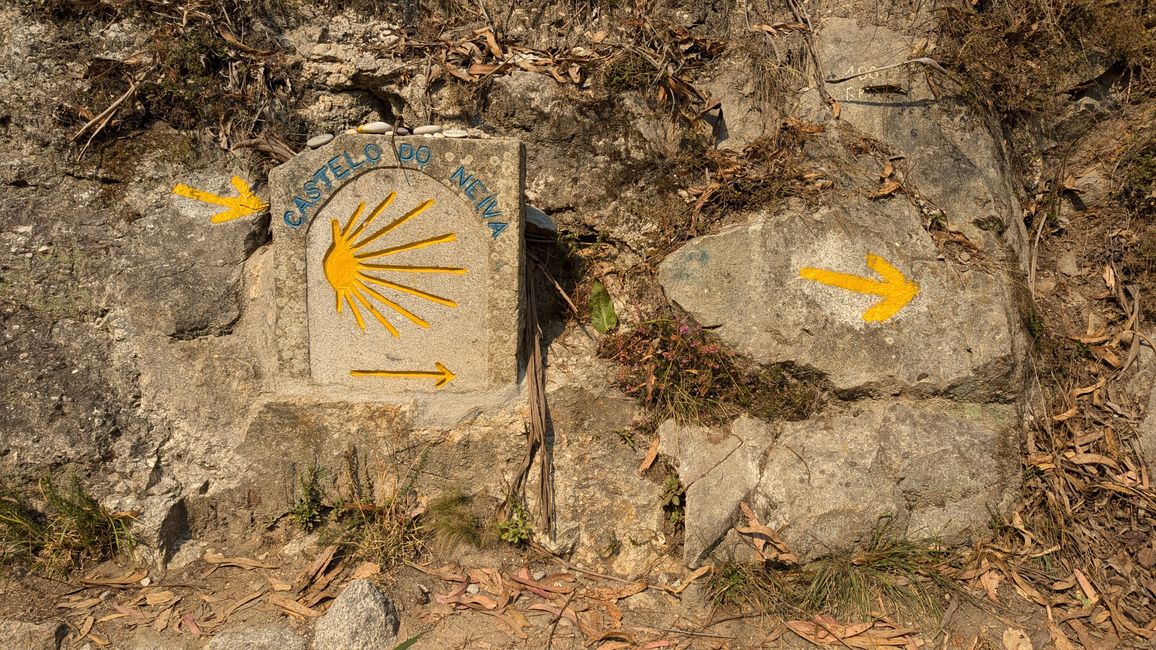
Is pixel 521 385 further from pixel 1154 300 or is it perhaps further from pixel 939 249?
pixel 1154 300

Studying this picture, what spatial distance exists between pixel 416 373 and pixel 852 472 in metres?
2.14

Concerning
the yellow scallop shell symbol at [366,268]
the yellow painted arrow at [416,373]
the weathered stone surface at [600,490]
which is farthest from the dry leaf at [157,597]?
the weathered stone surface at [600,490]

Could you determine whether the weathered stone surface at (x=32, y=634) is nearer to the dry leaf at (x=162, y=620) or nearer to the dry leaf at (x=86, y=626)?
the dry leaf at (x=86, y=626)

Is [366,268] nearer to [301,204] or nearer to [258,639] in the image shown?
[301,204]

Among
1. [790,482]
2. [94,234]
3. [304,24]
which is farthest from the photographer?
[304,24]

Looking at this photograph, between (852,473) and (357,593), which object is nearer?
(357,593)

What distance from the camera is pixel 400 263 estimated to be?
141 inches

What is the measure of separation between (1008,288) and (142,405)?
14.5ft

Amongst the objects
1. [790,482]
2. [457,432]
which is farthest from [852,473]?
[457,432]

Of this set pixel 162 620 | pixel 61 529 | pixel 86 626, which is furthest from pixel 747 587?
pixel 61 529

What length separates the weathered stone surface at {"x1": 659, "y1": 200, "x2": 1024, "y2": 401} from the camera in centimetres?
372

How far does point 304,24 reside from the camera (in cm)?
424

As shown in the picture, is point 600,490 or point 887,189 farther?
point 887,189

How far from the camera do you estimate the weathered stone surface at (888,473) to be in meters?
3.50
